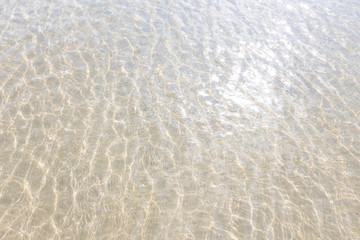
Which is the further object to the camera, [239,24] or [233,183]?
[239,24]

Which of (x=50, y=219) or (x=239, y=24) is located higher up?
(x=239, y=24)

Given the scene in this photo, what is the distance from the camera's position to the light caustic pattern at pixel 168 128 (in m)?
3.38

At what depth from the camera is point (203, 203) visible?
11.8 feet

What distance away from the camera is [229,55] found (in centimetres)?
632

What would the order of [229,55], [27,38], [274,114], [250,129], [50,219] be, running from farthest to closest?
[229,55] < [27,38] < [274,114] < [250,129] < [50,219]

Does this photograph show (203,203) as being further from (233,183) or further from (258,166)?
(258,166)

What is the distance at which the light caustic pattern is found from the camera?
338 centimetres

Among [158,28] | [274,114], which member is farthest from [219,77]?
[158,28]

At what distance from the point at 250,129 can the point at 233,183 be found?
1.20 meters

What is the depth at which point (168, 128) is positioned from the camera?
14.6ft

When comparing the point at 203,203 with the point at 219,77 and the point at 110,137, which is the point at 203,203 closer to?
the point at 110,137

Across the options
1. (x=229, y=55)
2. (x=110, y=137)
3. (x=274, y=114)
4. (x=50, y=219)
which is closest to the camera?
(x=50, y=219)

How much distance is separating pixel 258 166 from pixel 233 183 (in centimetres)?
55

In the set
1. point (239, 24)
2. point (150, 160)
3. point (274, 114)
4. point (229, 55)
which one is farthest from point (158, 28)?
A: point (150, 160)
